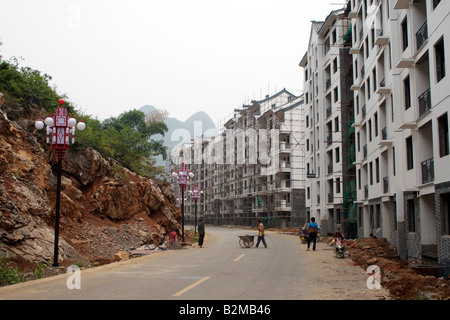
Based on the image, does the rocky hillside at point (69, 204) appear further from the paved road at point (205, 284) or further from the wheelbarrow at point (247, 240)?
the wheelbarrow at point (247, 240)

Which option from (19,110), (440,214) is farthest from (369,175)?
(19,110)

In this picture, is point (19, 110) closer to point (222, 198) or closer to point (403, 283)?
point (403, 283)

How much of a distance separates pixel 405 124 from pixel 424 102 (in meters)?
1.23

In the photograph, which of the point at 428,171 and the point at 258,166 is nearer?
the point at 428,171

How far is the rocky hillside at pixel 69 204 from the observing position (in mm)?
15492

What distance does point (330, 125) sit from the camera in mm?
40906

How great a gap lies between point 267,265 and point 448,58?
953 cm

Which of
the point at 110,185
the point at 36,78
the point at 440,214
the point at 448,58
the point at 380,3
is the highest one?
the point at 380,3

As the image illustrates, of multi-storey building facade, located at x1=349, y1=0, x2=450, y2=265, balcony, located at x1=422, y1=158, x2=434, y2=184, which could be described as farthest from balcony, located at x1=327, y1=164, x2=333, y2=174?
balcony, located at x1=422, y1=158, x2=434, y2=184

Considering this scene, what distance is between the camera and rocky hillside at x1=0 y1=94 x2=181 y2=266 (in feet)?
50.8

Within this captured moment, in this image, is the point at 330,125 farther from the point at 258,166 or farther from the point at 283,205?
the point at 258,166

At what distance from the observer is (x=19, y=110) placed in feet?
76.3

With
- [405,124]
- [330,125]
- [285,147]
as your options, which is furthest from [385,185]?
[285,147]

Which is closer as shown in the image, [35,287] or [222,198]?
[35,287]
